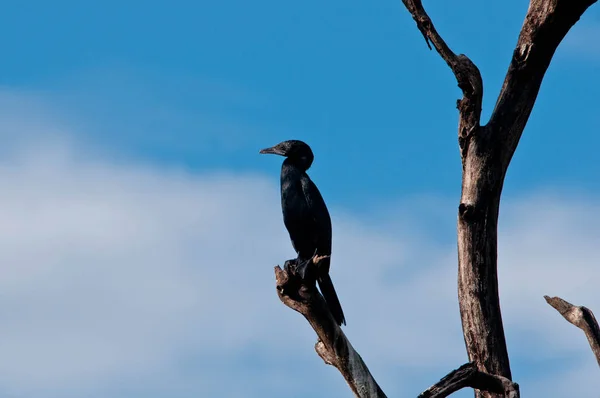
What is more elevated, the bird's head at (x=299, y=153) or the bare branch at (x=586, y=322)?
the bird's head at (x=299, y=153)

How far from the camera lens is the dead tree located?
302 inches

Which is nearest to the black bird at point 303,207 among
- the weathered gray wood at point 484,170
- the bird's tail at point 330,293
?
the bird's tail at point 330,293

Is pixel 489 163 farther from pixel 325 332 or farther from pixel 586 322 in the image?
pixel 325 332

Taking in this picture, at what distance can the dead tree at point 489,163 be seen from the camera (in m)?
7.67

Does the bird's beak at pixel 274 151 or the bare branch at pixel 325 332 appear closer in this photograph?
the bare branch at pixel 325 332

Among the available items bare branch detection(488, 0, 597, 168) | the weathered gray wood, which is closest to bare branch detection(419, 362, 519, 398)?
the weathered gray wood

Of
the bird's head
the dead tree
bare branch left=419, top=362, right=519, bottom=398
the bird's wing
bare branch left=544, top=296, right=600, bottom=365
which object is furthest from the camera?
the bird's head

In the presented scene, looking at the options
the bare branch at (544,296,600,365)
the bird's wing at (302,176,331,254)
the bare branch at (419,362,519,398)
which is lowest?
the bare branch at (419,362,519,398)

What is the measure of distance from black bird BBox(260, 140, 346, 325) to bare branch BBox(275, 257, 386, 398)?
1.66 meters

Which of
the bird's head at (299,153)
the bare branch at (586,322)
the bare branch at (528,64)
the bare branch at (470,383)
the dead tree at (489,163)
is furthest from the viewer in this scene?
the bird's head at (299,153)

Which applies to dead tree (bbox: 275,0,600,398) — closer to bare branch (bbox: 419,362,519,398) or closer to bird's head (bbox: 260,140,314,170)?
bare branch (bbox: 419,362,519,398)

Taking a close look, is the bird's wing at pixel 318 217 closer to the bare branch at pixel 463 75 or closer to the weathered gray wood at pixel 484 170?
the weathered gray wood at pixel 484 170

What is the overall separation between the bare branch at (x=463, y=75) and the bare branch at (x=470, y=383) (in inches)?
68.1

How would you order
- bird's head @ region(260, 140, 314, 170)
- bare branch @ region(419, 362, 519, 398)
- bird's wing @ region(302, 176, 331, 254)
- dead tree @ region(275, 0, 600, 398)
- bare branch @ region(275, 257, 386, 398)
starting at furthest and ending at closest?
bird's head @ region(260, 140, 314, 170) → bird's wing @ region(302, 176, 331, 254) → dead tree @ region(275, 0, 600, 398) → bare branch @ region(419, 362, 519, 398) → bare branch @ region(275, 257, 386, 398)
